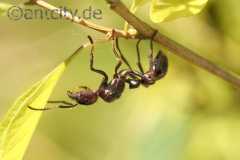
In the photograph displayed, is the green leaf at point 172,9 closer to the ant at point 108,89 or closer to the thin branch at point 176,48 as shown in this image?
the thin branch at point 176,48

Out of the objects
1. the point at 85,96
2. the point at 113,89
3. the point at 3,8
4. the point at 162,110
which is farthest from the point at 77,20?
the point at 162,110

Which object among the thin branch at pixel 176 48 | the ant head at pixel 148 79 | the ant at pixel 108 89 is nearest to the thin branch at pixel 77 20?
the thin branch at pixel 176 48

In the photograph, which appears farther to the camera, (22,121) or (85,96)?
(85,96)

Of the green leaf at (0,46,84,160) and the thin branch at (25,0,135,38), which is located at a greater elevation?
the thin branch at (25,0,135,38)

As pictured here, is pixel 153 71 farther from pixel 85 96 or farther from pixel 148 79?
pixel 85 96

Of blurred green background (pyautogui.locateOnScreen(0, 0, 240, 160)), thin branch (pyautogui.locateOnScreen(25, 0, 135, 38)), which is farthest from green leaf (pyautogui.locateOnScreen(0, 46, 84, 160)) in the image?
blurred green background (pyautogui.locateOnScreen(0, 0, 240, 160))

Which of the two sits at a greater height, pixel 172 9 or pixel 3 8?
pixel 3 8

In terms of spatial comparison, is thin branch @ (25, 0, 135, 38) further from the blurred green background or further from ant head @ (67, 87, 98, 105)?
the blurred green background
